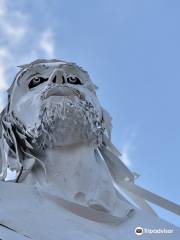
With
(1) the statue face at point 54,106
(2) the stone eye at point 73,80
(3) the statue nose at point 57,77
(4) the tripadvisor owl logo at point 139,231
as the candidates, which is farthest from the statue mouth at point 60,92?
(4) the tripadvisor owl logo at point 139,231

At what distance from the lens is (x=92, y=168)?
734 centimetres

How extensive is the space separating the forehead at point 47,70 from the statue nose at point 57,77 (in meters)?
0.23

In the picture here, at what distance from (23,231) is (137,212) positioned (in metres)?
1.50

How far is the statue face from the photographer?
750 centimetres

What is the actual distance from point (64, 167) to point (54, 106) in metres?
0.68

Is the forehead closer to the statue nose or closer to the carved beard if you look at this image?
the statue nose

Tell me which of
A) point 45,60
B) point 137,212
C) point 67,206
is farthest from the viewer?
point 45,60

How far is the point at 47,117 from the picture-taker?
7.52 meters

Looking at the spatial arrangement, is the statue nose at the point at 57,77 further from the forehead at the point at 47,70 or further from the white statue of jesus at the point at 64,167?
the forehead at the point at 47,70

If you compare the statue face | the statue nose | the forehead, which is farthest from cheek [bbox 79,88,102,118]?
the forehead

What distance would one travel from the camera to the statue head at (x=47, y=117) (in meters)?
7.49

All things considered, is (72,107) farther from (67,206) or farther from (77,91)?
(67,206)

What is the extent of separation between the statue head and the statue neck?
0.11m

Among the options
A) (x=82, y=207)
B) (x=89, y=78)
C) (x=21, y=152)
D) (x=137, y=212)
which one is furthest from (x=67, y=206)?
(x=89, y=78)
